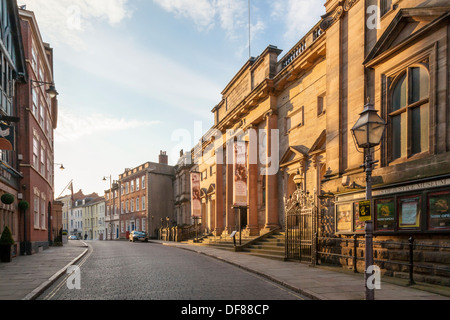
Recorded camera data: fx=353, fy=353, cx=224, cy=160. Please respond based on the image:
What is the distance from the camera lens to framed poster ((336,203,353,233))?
1152cm

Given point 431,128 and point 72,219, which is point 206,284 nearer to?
point 431,128

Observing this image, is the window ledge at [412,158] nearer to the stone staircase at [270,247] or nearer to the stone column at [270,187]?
the stone staircase at [270,247]

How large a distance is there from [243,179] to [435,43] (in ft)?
48.4

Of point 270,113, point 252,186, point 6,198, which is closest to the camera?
point 6,198

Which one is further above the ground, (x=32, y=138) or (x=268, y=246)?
(x=32, y=138)

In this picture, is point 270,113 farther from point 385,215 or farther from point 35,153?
point 35,153

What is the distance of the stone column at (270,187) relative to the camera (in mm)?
20016

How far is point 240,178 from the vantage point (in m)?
22.5

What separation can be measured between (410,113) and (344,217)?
3.97 m

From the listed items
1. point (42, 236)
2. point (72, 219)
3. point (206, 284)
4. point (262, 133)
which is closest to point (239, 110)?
point (262, 133)

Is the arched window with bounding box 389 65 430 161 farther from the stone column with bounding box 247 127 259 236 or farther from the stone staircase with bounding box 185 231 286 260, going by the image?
the stone column with bounding box 247 127 259 236

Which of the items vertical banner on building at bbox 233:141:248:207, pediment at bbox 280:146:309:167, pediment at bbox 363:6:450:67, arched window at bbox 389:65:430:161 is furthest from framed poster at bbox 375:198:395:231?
vertical banner on building at bbox 233:141:248:207

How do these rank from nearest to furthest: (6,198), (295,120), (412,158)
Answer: (412,158)
(6,198)
(295,120)

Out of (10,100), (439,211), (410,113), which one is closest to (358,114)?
(410,113)
